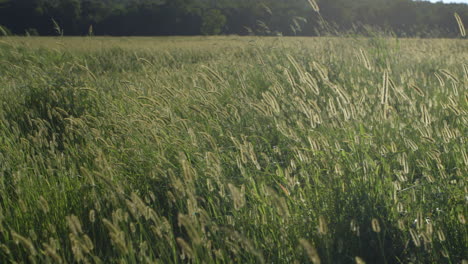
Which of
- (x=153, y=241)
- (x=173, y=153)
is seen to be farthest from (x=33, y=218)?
(x=173, y=153)

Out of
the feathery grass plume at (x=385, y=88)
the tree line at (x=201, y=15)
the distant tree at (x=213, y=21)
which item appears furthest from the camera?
the distant tree at (x=213, y=21)

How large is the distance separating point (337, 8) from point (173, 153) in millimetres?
17615

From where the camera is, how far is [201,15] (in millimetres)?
38500

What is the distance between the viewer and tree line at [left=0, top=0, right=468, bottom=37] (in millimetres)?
19156

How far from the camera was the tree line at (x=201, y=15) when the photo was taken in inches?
754

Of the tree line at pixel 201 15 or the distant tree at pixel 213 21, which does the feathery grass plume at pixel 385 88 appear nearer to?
the tree line at pixel 201 15

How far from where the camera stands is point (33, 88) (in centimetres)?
358

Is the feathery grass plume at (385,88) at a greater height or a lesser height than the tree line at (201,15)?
lesser

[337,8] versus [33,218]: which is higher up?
[337,8]

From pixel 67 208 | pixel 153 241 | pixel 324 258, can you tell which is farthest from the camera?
pixel 67 208

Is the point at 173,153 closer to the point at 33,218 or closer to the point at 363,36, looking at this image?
the point at 33,218

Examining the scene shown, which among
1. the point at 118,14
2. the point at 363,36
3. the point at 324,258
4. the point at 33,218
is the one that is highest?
the point at 118,14

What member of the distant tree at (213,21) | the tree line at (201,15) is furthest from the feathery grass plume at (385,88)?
the distant tree at (213,21)

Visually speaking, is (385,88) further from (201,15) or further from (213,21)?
(201,15)
